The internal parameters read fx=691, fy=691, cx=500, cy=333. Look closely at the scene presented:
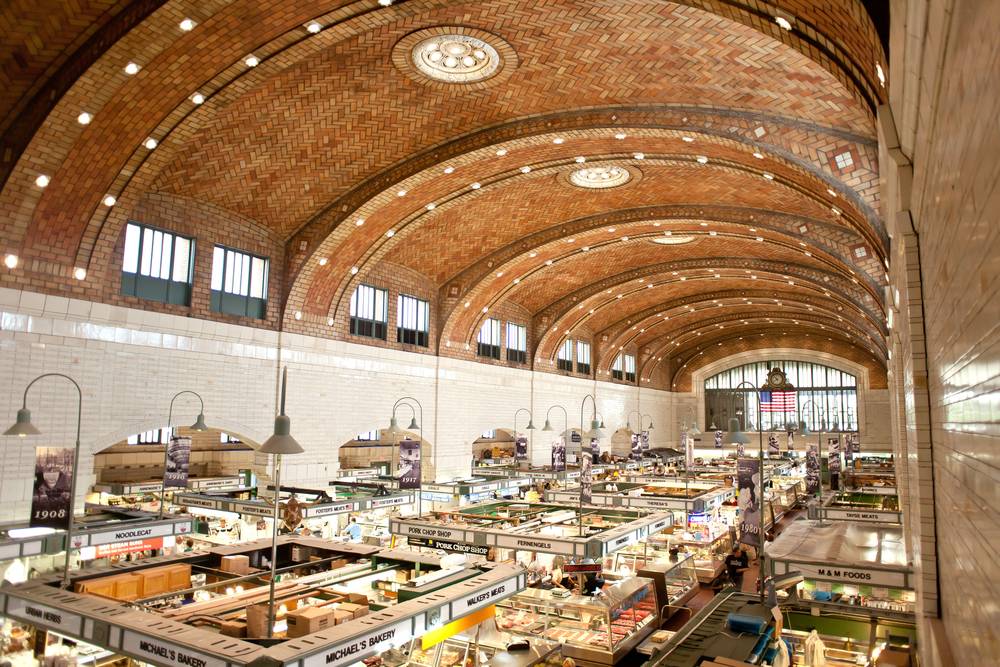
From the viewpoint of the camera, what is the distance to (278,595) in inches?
239

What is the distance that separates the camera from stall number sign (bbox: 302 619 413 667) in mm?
4590

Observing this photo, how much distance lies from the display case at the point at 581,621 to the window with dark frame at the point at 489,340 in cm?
1811

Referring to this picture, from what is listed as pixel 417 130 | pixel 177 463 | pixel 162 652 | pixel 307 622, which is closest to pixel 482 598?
pixel 307 622

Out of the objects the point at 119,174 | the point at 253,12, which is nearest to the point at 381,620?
the point at 253,12

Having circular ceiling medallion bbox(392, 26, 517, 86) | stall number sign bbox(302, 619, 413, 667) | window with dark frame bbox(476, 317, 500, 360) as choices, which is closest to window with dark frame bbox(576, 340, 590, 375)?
window with dark frame bbox(476, 317, 500, 360)

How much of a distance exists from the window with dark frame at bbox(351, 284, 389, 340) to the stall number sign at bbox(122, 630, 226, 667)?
695 inches

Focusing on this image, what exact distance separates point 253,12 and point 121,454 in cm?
1515

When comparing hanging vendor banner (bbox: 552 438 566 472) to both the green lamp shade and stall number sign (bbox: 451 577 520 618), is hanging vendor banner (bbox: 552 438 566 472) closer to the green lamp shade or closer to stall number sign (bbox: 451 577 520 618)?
the green lamp shade

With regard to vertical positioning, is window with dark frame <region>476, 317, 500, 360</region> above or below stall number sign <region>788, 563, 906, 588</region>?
above

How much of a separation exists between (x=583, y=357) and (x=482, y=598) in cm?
3320

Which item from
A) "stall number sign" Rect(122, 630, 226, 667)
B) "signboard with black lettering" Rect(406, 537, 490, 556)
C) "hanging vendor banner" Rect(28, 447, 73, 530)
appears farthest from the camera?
"signboard with black lettering" Rect(406, 537, 490, 556)

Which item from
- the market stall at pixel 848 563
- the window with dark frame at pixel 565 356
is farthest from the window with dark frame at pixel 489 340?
the market stall at pixel 848 563

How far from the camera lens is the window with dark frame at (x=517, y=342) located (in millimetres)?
31547

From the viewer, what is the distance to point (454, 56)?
13.0 m
